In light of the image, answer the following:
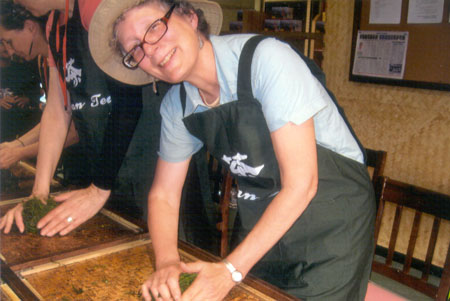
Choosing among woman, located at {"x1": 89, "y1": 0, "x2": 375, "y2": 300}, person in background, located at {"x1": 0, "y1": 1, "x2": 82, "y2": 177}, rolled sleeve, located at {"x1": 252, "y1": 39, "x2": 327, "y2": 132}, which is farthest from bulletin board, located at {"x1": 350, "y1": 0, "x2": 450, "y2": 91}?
person in background, located at {"x1": 0, "y1": 1, "x2": 82, "y2": 177}

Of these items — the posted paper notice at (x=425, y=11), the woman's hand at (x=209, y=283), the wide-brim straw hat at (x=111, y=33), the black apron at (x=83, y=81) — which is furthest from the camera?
the posted paper notice at (x=425, y=11)

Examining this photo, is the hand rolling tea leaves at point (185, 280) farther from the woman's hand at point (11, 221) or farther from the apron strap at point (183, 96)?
the woman's hand at point (11, 221)

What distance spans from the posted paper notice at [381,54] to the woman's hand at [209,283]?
213 centimetres

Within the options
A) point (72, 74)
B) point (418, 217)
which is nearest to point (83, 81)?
point (72, 74)

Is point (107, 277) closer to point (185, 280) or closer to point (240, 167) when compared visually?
point (185, 280)

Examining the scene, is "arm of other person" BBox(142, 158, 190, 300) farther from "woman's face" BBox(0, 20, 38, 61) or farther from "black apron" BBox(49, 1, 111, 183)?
"woman's face" BBox(0, 20, 38, 61)

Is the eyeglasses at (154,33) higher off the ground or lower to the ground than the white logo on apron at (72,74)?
higher

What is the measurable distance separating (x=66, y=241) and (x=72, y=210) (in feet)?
0.44

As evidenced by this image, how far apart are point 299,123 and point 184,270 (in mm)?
400

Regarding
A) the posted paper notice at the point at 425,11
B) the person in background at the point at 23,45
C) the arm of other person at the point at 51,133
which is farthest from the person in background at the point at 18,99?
the posted paper notice at the point at 425,11

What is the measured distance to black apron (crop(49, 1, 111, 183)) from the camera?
144 cm

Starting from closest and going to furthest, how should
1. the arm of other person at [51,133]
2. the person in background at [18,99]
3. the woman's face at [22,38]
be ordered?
the arm of other person at [51,133] → the woman's face at [22,38] → the person in background at [18,99]

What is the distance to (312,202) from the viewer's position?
1.08 meters

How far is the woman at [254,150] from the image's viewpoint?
0.93m
